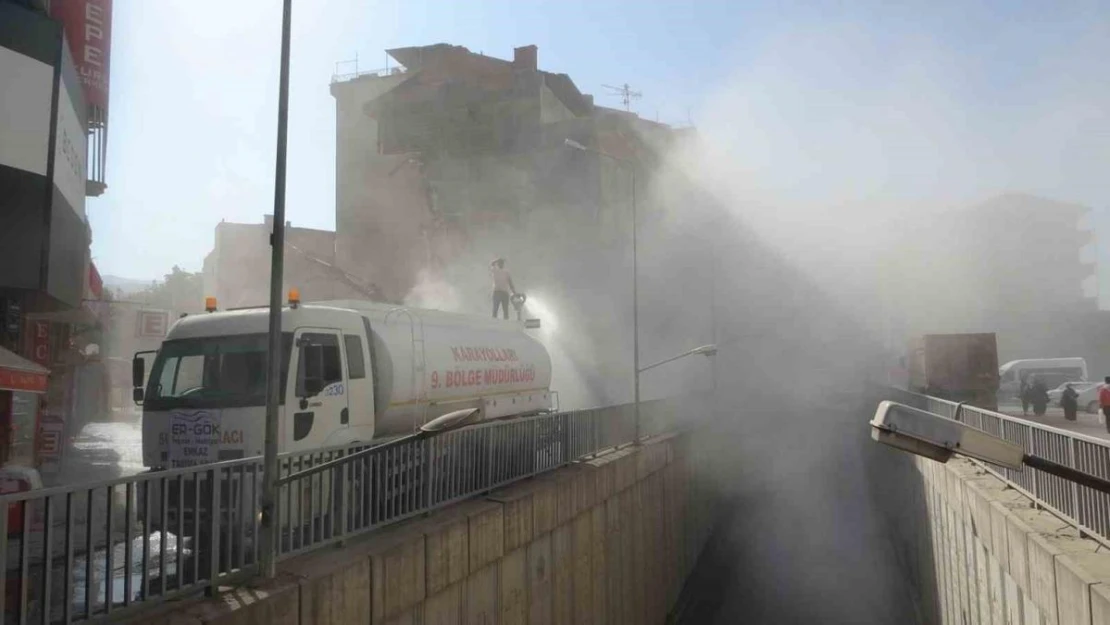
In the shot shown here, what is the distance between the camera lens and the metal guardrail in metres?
3.90

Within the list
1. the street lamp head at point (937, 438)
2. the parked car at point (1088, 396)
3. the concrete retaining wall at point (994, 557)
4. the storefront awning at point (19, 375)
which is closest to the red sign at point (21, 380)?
the storefront awning at point (19, 375)

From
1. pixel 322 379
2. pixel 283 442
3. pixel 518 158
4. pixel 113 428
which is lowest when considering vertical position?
pixel 113 428

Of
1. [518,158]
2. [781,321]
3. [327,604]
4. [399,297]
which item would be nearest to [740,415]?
[781,321]

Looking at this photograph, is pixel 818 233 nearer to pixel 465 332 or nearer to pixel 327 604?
pixel 465 332

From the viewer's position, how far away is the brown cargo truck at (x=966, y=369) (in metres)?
21.5

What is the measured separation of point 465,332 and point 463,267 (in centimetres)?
2503

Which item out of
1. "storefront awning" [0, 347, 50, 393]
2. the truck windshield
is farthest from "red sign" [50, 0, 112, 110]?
the truck windshield

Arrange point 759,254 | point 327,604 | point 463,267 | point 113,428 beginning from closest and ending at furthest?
1. point 327,604
2. point 113,428
3. point 463,267
4. point 759,254

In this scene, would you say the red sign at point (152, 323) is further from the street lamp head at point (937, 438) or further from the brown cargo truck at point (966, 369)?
the brown cargo truck at point (966, 369)

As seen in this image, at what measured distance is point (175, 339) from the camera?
27.0 feet

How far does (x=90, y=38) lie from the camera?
50.0ft

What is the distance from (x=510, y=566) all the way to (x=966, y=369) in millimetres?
18596

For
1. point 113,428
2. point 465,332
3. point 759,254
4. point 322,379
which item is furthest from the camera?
point 759,254

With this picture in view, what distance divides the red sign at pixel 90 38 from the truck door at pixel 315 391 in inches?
444
